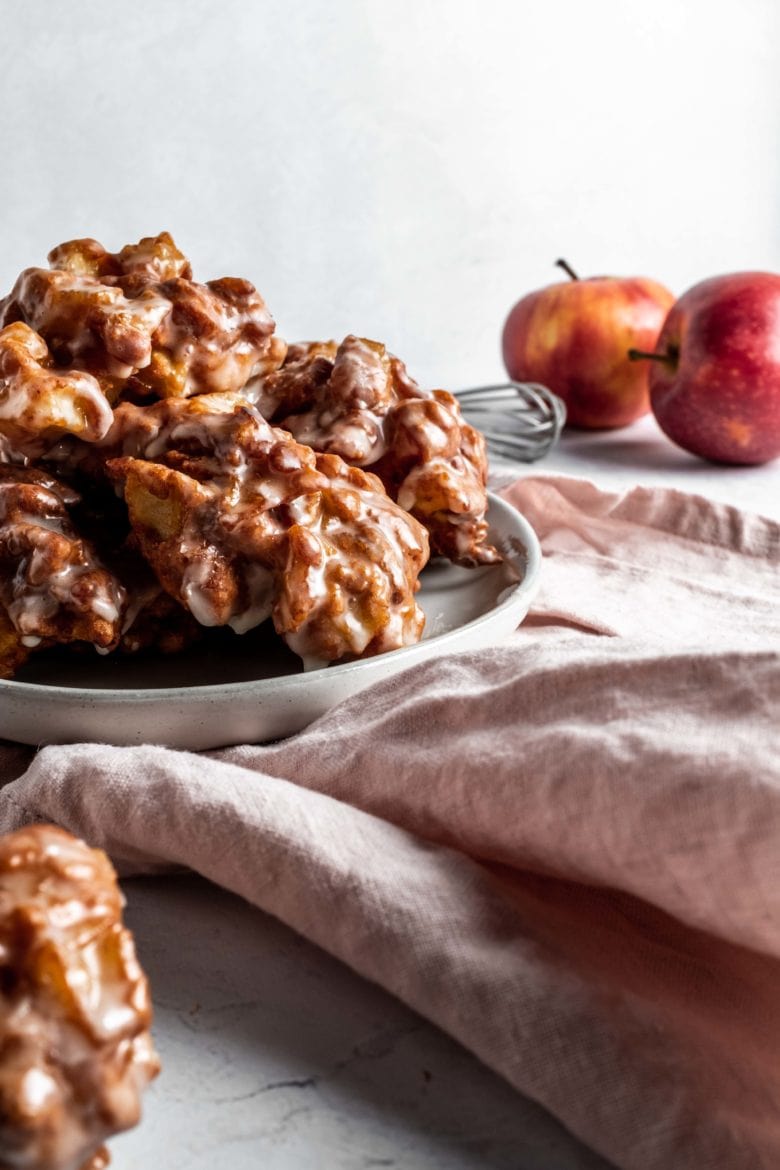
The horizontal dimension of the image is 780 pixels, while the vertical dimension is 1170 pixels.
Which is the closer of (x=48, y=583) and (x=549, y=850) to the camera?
(x=549, y=850)

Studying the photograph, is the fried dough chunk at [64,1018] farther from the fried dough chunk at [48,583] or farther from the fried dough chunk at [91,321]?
the fried dough chunk at [91,321]

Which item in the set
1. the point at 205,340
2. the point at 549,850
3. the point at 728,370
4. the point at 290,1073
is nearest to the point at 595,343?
the point at 728,370

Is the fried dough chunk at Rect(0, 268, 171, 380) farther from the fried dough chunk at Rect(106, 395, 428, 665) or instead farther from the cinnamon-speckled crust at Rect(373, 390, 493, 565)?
the cinnamon-speckled crust at Rect(373, 390, 493, 565)

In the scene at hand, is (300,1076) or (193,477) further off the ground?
(193,477)

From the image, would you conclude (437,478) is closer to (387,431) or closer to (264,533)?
(387,431)

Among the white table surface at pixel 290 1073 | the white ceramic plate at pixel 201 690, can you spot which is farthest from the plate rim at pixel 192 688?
the white table surface at pixel 290 1073

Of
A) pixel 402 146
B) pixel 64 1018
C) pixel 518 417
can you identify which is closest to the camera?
pixel 64 1018
